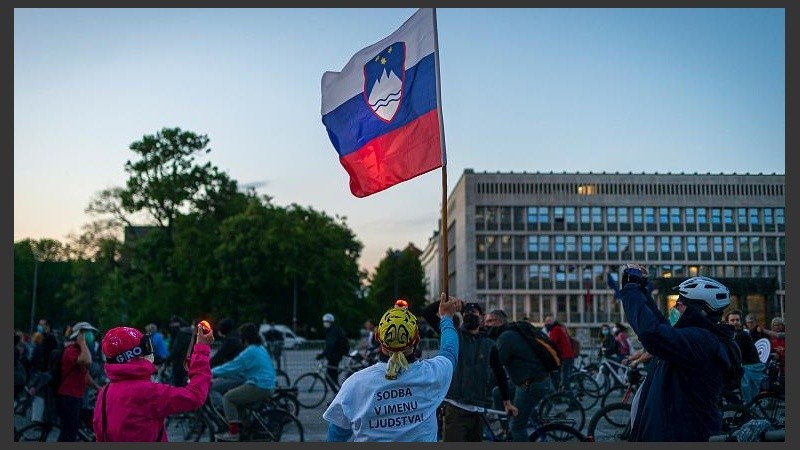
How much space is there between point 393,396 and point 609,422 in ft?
18.6

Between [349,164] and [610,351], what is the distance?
42.4ft

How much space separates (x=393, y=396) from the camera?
15.0ft

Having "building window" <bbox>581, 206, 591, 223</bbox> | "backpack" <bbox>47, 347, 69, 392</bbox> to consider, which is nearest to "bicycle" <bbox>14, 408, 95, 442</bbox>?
"backpack" <bbox>47, 347, 69, 392</bbox>

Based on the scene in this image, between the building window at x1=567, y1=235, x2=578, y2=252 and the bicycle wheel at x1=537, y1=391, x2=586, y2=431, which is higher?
the building window at x1=567, y1=235, x2=578, y2=252

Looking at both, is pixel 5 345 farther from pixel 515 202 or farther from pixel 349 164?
pixel 515 202

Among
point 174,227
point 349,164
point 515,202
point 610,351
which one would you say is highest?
point 515,202

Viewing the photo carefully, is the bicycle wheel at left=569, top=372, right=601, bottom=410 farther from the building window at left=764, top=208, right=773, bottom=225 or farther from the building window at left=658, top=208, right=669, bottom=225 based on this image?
the building window at left=764, top=208, right=773, bottom=225

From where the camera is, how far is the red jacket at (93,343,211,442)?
4.58 meters

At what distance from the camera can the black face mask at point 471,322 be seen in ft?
26.3

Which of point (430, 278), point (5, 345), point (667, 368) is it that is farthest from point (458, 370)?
point (430, 278)

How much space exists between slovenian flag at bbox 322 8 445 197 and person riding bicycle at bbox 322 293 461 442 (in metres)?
2.58

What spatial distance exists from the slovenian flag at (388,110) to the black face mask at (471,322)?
145cm

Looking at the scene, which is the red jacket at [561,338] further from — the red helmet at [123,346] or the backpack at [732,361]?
the red helmet at [123,346]

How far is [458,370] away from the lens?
26.1 ft
